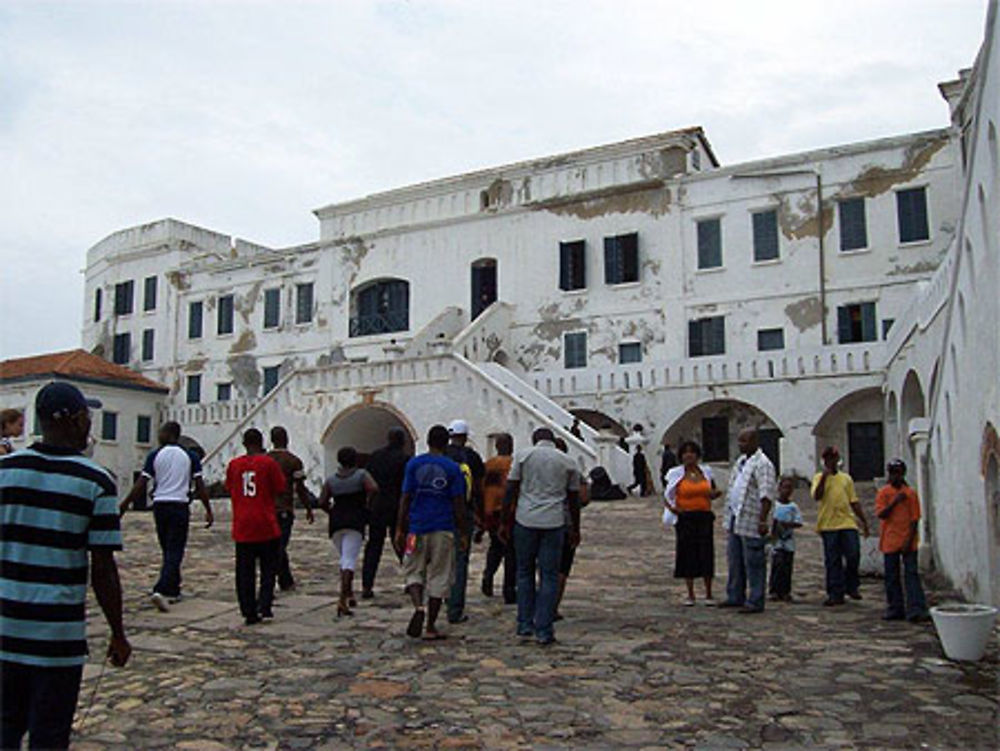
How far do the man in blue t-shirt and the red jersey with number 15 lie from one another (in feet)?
3.82

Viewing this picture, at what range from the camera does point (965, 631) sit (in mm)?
6504

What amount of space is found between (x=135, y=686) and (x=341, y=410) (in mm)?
21374

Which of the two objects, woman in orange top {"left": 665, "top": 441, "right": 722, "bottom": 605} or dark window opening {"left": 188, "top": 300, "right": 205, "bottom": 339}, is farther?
dark window opening {"left": 188, "top": 300, "right": 205, "bottom": 339}

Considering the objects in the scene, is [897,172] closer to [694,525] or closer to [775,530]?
[775,530]

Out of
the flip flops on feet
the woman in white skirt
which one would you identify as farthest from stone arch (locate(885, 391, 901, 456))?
the flip flops on feet

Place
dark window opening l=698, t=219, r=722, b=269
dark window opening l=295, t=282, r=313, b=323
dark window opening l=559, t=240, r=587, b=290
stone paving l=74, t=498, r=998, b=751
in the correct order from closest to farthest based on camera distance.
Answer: stone paving l=74, t=498, r=998, b=751 < dark window opening l=698, t=219, r=722, b=269 < dark window opening l=559, t=240, r=587, b=290 < dark window opening l=295, t=282, r=313, b=323

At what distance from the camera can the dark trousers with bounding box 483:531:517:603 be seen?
8734 millimetres

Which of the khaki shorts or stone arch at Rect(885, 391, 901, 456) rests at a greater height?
stone arch at Rect(885, 391, 901, 456)

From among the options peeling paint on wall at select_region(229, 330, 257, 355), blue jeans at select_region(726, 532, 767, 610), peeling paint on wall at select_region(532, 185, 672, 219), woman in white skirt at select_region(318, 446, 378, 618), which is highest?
peeling paint on wall at select_region(532, 185, 672, 219)

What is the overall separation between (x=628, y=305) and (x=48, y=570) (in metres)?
26.6

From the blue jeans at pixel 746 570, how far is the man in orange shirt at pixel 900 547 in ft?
3.36

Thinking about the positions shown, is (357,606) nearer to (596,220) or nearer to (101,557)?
(101,557)

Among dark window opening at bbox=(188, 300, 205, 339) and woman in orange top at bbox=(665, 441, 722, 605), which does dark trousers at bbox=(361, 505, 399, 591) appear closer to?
woman in orange top at bbox=(665, 441, 722, 605)

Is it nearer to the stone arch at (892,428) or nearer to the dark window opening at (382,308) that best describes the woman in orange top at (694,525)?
the stone arch at (892,428)
